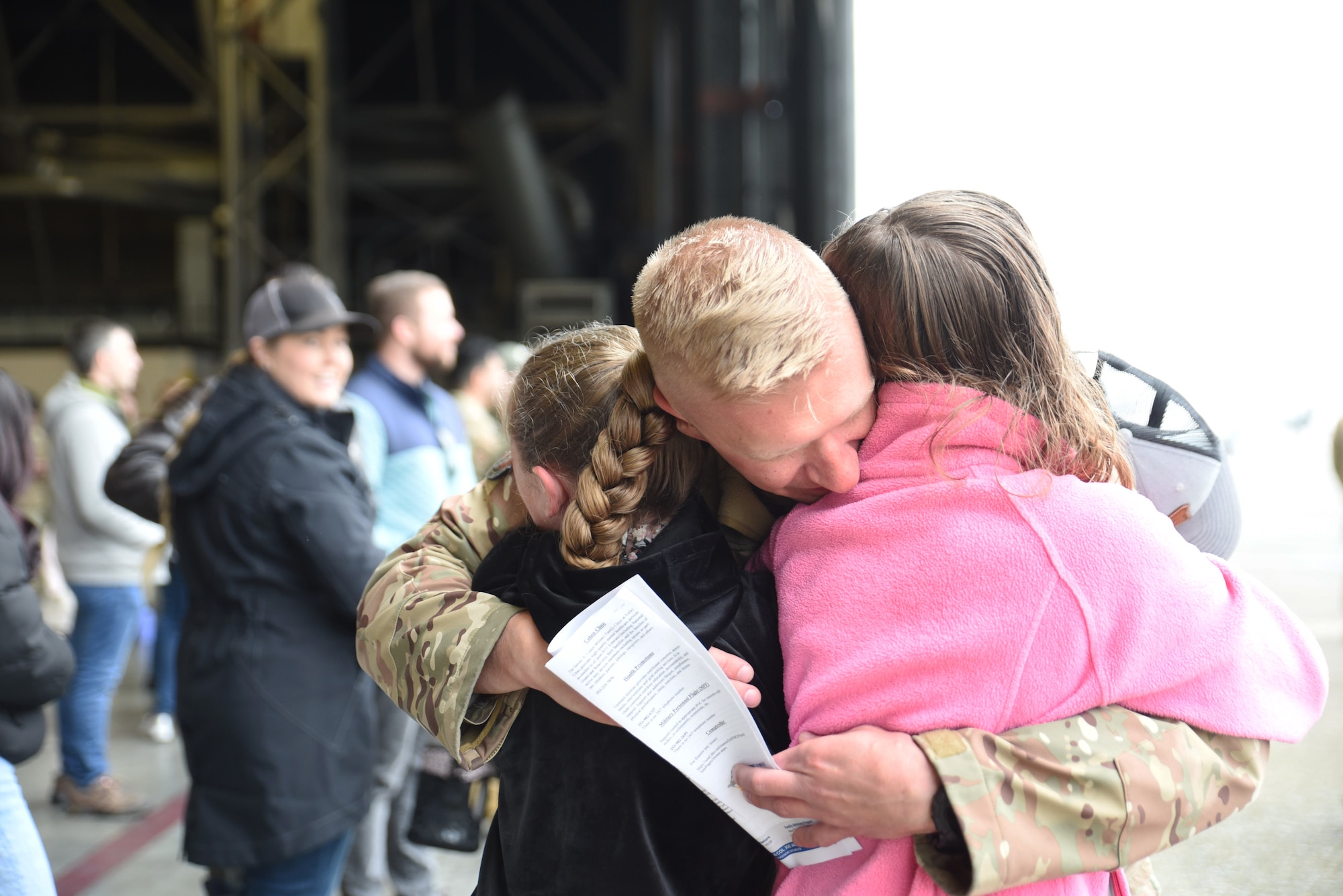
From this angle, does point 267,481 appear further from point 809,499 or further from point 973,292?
point 973,292

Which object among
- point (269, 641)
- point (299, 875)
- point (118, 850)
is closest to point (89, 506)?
point (118, 850)

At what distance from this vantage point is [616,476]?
946 mm

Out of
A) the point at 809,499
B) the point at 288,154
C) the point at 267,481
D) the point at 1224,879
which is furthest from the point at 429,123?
the point at 809,499

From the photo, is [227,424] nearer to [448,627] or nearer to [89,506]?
[448,627]

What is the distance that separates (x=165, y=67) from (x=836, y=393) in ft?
44.9

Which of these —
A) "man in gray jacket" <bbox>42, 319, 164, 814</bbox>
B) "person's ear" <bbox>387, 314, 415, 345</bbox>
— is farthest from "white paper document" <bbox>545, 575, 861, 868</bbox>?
"man in gray jacket" <bbox>42, 319, 164, 814</bbox>

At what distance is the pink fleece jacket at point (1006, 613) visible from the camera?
2.81ft

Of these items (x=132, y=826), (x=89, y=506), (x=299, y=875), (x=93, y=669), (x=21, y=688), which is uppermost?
(x=21, y=688)

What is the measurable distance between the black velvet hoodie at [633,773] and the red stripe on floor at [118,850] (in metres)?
2.36

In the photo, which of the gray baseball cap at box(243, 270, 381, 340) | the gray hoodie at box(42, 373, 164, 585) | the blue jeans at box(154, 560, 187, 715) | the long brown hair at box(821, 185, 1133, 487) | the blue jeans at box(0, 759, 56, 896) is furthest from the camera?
the blue jeans at box(154, 560, 187, 715)

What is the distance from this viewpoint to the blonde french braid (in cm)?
95

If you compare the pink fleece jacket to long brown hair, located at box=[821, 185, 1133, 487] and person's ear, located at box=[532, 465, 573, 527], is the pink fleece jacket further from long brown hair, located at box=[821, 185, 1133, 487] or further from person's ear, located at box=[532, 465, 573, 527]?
person's ear, located at box=[532, 465, 573, 527]

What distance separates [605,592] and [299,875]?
1.65 meters

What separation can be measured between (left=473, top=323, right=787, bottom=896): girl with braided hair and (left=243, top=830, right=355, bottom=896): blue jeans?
1.26m
